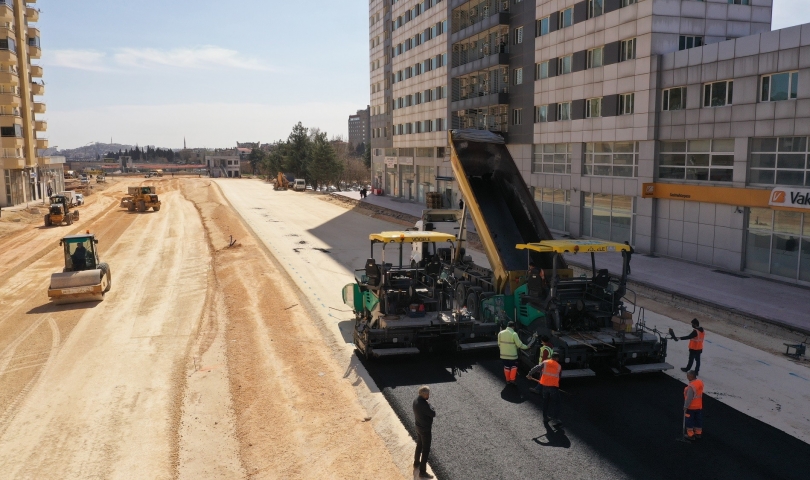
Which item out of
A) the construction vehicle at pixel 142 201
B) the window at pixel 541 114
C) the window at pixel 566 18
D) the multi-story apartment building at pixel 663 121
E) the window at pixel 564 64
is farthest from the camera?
the construction vehicle at pixel 142 201

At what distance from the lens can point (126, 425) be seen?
41.6ft

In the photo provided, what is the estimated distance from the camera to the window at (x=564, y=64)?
40219 millimetres

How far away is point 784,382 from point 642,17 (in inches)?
942

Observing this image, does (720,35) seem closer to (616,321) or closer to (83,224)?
(616,321)

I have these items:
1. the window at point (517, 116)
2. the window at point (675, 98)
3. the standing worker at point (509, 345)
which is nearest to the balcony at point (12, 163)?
the window at point (517, 116)

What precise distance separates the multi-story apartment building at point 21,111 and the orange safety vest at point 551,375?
64.7m

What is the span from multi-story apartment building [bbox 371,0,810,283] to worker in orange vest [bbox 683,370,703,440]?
55.0ft

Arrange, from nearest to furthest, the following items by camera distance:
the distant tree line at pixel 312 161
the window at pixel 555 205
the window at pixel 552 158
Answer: the window at pixel 552 158
the window at pixel 555 205
the distant tree line at pixel 312 161

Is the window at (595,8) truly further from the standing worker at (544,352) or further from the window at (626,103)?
the standing worker at (544,352)

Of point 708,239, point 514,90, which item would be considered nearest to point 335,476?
point 708,239

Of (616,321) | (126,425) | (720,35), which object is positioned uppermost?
(720,35)

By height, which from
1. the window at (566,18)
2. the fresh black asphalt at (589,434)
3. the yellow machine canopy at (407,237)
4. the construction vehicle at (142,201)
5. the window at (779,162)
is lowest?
the fresh black asphalt at (589,434)

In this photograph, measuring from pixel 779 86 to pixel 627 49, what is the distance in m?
10.3

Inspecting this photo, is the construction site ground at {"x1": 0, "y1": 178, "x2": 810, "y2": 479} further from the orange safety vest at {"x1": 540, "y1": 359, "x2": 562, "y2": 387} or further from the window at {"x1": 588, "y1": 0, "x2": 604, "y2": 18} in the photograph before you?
the window at {"x1": 588, "y1": 0, "x2": 604, "y2": 18}
